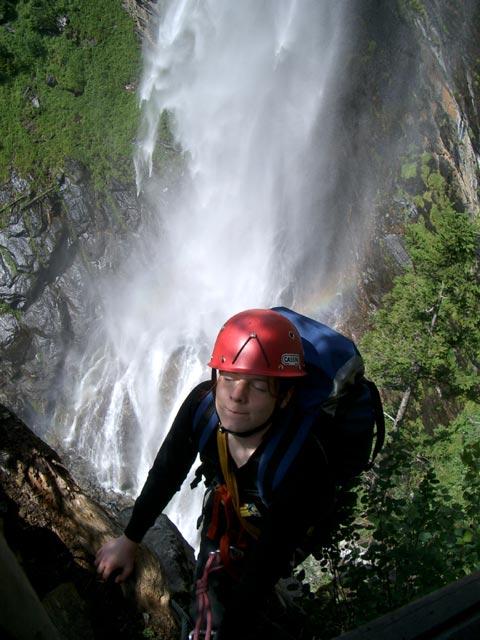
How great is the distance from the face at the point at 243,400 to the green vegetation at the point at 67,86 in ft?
94.9

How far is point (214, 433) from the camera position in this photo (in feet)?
6.21

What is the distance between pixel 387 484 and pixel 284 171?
70.0 feet

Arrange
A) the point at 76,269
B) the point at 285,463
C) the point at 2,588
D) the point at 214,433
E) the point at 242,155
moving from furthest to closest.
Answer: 1. the point at 76,269
2. the point at 242,155
3. the point at 214,433
4. the point at 285,463
5. the point at 2,588

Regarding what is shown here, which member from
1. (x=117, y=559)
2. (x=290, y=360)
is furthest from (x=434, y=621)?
(x=117, y=559)

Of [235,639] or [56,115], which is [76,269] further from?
[235,639]

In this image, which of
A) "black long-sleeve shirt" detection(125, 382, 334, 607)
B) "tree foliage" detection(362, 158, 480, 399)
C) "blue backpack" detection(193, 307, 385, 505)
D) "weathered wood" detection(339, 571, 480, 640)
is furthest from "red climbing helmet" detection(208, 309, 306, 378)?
"tree foliage" detection(362, 158, 480, 399)

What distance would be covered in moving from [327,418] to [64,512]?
4.61 ft

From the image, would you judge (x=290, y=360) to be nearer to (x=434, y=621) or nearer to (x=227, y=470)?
(x=227, y=470)

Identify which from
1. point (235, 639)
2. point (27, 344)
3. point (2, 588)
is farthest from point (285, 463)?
point (27, 344)

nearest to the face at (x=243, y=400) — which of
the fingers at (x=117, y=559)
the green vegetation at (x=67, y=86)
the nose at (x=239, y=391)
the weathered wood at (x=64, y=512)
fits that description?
the nose at (x=239, y=391)

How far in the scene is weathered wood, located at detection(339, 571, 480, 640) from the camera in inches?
35.7

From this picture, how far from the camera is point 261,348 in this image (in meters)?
1.79

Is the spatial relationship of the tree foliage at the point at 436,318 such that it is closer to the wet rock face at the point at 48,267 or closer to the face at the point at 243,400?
Answer: the face at the point at 243,400

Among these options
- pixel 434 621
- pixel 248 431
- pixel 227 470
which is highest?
pixel 248 431
